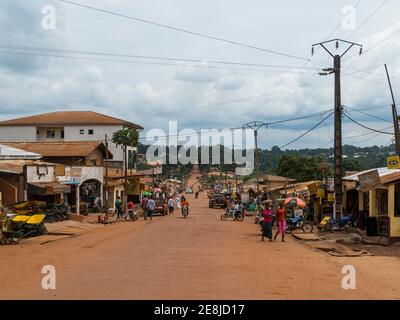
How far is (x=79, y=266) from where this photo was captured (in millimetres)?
16484

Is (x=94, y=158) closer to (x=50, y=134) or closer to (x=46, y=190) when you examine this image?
(x=46, y=190)

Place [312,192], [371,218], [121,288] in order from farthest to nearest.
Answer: [312,192]
[371,218]
[121,288]

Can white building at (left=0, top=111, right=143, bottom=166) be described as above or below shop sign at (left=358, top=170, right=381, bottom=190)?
above

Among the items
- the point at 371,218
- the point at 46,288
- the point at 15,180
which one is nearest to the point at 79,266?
the point at 46,288

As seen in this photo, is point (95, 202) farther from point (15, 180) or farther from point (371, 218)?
point (371, 218)

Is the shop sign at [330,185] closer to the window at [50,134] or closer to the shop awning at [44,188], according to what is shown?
the shop awning at [44,188]

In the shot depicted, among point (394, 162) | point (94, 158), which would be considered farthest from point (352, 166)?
point (394, 162)

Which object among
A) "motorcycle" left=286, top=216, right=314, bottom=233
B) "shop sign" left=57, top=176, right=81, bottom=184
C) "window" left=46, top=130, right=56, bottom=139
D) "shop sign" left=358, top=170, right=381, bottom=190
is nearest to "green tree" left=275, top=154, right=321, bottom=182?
"window" left=46, top=130, right=56, bottom=139

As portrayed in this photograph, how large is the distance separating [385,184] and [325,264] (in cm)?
806

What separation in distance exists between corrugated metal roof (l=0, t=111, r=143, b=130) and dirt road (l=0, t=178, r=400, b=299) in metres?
74.2

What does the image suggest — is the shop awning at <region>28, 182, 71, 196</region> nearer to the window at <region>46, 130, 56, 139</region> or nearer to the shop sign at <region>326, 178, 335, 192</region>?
the shop sign at <region>326, 178, 335, 192</region>

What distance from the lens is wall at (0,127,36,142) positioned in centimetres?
9600

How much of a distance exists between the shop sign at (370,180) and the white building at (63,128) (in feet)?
226
